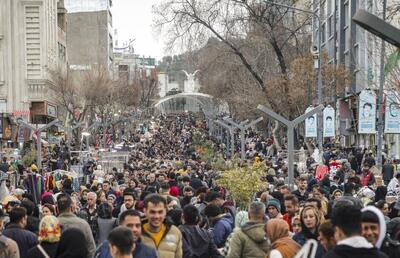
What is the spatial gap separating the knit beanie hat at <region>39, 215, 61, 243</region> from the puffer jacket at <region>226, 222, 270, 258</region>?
1606 millimetres

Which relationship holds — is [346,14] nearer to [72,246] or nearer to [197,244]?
[197,244]

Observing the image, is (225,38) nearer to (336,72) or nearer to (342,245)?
(336,72)

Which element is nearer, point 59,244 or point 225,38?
point 59,244

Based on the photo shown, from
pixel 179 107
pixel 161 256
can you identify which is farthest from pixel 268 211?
pixel 179 107

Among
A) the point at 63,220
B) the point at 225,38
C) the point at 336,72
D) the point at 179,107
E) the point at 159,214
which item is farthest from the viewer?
the point at 179,107

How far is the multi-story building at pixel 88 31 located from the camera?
102 meters

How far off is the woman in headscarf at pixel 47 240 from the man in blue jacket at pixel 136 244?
0.42 m

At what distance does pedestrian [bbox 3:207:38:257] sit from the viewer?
920 cm

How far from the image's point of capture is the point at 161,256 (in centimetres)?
799

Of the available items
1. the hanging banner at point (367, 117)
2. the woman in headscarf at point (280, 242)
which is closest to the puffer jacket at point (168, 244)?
the woman in headscarf at point (280, 242)

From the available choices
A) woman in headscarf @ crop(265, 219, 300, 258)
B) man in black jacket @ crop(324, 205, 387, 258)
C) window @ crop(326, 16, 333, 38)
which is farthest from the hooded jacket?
window @ crop(326, 16, 333, 38)

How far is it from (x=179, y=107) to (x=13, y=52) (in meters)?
112

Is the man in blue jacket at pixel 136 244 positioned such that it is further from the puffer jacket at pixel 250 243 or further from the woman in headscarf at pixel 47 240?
the puffer jacket at pixel 250 243

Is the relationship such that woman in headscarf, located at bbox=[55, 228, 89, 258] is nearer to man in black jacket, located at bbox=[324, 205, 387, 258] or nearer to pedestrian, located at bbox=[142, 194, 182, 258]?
pedestrian, located at bbox=[142, 194, 182, 258]
